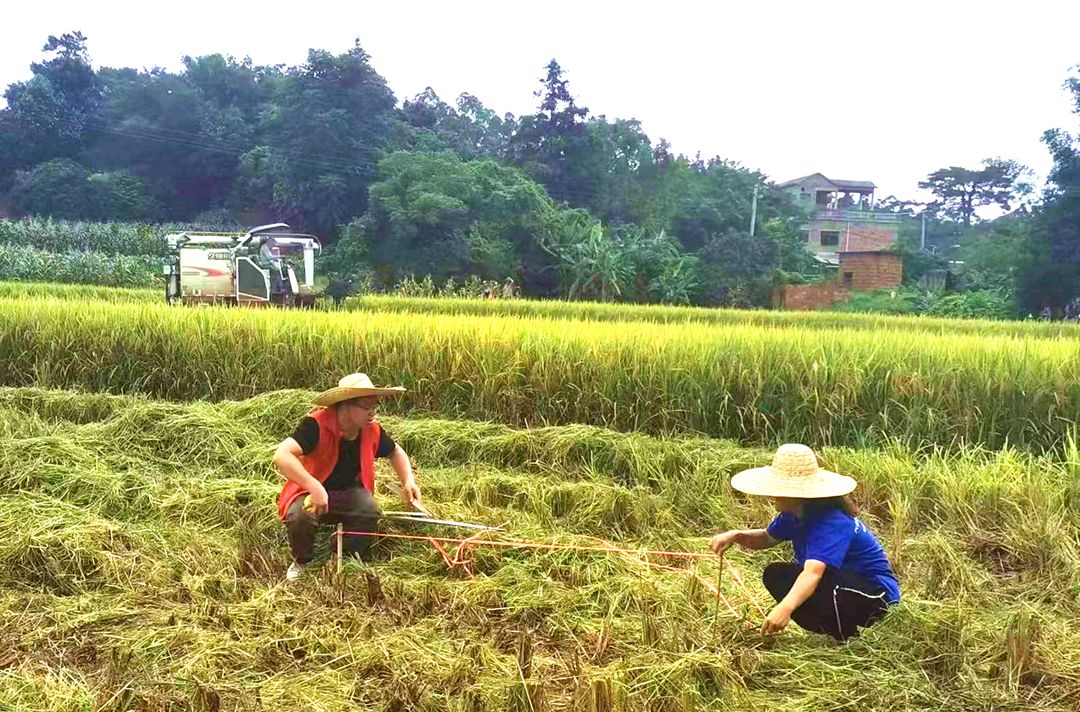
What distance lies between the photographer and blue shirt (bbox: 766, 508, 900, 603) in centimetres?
245

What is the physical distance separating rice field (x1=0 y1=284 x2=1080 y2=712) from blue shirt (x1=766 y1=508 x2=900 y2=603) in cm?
20

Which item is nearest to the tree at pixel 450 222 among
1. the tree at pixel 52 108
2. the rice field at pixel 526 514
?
the rice field at pixel 526 514

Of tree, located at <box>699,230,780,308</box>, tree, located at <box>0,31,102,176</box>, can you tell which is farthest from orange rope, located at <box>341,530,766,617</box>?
tree, located at <box>0,31,102,176</box>

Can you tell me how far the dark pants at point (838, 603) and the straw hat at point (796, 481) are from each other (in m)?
0.27

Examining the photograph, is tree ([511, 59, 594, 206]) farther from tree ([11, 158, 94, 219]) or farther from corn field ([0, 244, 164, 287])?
tree ([11, 158, 94, 219])

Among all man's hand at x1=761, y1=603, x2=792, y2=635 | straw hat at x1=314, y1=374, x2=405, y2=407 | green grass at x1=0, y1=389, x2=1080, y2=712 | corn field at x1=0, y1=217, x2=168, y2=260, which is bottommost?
green grass at x1=0, y1=389, x2=1080, y2=712

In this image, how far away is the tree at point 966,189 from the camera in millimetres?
46938

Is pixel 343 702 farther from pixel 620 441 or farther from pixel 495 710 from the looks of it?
pixel 620 441

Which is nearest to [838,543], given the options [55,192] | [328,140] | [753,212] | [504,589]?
[504,589]

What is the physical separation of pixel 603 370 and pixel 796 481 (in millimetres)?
2898

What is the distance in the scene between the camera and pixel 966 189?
161 feet

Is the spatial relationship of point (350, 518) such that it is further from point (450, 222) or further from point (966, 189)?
point (966, 189)

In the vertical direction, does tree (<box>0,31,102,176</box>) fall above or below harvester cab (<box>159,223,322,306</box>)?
above

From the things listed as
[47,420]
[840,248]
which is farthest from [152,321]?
[840,248]
